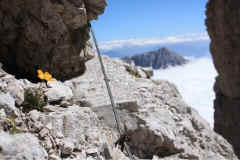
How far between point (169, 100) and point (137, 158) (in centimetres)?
452

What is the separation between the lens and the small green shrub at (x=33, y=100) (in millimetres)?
5258

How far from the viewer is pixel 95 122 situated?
5.98 meters

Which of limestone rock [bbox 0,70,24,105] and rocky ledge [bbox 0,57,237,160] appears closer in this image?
rocky ledge [bbox 0,57,237,160]

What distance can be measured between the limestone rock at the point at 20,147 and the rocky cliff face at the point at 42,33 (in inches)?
245

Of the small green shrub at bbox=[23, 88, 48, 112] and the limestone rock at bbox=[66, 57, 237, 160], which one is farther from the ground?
the small green shrub at bbox=[23, 88, 48, 112]

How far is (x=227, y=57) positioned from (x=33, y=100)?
3951cm

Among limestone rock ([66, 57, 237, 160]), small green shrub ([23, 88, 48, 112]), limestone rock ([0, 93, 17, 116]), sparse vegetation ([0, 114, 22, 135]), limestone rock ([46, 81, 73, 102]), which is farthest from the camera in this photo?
limestone rock ([66, 57, 237, 160])

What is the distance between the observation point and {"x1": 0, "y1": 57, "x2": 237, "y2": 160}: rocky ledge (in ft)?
13.5

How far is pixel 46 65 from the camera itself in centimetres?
966

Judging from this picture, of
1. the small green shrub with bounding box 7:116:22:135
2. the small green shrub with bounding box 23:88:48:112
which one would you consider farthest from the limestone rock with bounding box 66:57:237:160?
the small green shrub with bounding box 7:116:22:135

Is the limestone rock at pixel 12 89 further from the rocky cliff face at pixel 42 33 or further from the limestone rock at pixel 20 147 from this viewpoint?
the rocky cliff face at pixel 42 33

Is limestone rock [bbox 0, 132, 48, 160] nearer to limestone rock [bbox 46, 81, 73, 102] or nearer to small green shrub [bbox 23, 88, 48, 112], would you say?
small green shrub [bbox 23, 88, 48, 112]

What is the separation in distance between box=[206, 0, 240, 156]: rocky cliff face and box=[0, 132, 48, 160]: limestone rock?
3815cm

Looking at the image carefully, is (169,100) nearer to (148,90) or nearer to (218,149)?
(148,90)
